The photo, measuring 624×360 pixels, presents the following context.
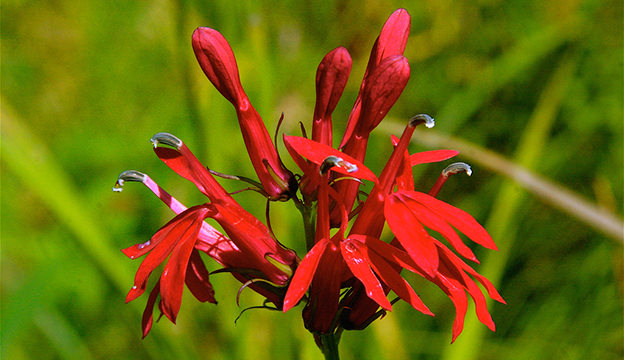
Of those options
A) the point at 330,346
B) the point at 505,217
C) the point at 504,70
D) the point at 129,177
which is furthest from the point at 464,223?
the point at 504,70

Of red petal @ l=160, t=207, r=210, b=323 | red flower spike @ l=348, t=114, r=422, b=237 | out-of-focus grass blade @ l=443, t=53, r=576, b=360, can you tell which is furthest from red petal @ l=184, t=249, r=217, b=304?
out-of-focus grass blade @ l=443, t=53, r=576, b=360

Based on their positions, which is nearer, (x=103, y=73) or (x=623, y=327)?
(x=623, y=327)

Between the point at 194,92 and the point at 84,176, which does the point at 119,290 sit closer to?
the point at 194,92

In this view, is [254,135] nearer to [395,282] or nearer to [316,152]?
[316,152]

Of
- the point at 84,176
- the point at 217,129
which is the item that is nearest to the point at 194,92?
the point at 217,129

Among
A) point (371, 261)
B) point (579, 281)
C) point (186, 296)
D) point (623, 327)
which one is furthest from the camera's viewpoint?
point (186, 296)

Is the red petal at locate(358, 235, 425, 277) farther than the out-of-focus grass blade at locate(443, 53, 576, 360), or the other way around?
the out-of-focus grass blade at locate(443, 53, 576, 360)

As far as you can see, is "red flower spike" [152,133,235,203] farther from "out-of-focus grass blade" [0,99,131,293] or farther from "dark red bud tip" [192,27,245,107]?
"out-of-focus grass blade" [0,99,131,293]
